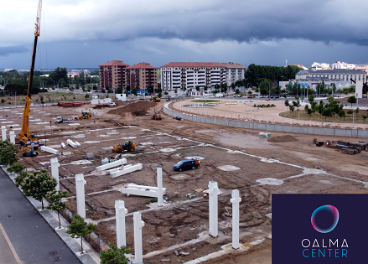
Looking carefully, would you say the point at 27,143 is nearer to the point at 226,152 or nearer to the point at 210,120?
the point at 226,152

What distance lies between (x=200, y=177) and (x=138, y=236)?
1268cm

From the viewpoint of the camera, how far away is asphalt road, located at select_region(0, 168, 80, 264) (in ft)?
47.4

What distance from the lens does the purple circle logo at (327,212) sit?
695 cm

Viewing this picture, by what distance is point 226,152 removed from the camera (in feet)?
112

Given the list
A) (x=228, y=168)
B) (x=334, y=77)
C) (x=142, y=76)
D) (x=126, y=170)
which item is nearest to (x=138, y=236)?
(x=126, y=170)

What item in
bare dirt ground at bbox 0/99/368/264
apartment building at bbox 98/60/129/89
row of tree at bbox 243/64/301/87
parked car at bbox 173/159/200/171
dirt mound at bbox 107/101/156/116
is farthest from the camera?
apartment building at bbox 98/60/129/89

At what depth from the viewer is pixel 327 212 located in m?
7.09

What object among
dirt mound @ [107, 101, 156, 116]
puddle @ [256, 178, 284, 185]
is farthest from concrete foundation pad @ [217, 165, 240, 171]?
dirt mound @ [107, 101, 156, 116]

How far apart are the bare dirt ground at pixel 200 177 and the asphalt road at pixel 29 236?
2.03 meters

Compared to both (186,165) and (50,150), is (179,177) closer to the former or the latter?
(186,165)

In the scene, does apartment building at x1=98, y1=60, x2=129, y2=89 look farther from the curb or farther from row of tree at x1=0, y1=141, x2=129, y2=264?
the curb

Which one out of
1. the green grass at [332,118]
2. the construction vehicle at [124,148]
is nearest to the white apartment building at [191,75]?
the green grass at [332,118]

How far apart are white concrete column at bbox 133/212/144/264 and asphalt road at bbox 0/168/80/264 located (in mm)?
2460

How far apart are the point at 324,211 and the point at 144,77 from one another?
14167 cm
